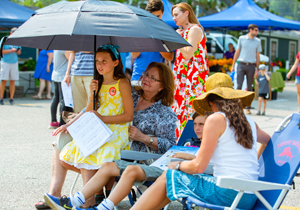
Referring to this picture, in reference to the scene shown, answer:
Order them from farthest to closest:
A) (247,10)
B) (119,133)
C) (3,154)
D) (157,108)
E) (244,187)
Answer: (247,10) < (3,154) < (157,108) < (119,133) < (244,187)

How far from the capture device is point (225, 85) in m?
2.60

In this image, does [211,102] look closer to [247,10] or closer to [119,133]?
[119,133]

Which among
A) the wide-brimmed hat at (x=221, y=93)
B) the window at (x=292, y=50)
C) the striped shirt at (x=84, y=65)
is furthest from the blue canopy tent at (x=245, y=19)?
the window at (x=292, y=50)

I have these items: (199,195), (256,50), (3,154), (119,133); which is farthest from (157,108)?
(256,50)

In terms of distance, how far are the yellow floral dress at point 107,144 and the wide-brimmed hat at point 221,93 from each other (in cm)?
81

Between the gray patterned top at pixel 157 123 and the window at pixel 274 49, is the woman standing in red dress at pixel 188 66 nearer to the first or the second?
the gray patterned top at pixel 157 123

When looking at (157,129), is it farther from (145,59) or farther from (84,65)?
(84,65)

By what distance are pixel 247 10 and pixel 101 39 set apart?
418 inches

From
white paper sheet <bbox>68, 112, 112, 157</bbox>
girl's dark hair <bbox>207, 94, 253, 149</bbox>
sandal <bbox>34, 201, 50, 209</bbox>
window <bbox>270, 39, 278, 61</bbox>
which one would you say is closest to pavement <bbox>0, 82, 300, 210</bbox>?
sandal <bbox>34, 201, 50, 209</bbox>

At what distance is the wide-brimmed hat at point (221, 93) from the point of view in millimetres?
2473

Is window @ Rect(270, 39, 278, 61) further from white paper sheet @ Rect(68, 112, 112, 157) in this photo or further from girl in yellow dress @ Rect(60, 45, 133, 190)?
white paper sheet @ Rect(68, 112, 112, 157)

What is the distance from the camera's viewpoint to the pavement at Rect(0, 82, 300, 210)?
3584mm

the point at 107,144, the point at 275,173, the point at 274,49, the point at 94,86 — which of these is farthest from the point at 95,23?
the point at 274,49

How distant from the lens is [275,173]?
2588 millimetres
